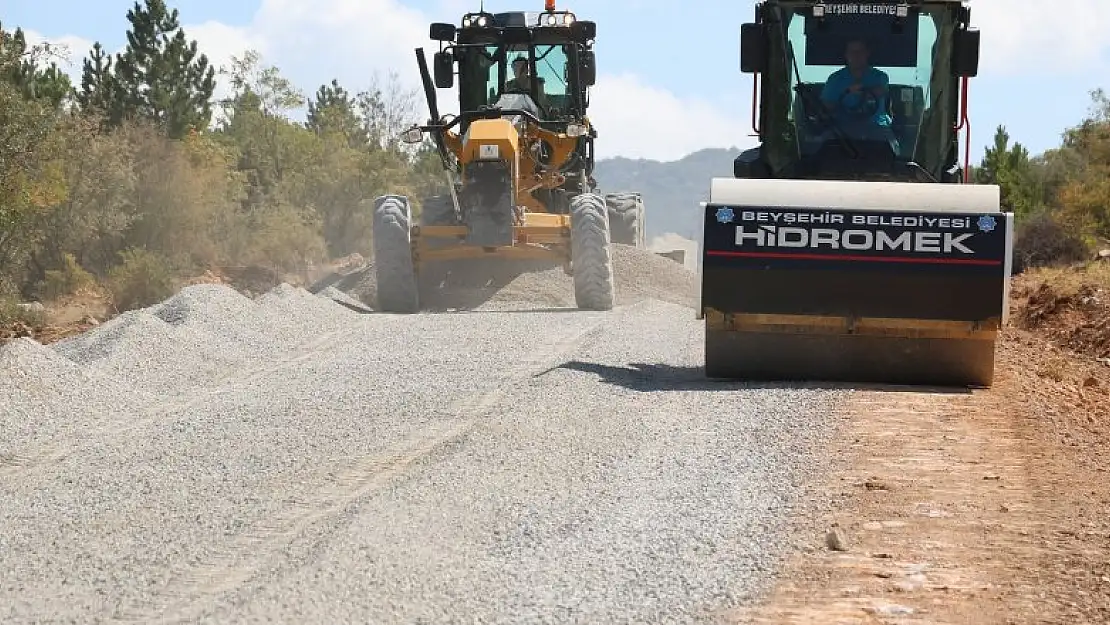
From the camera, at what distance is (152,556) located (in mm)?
6344

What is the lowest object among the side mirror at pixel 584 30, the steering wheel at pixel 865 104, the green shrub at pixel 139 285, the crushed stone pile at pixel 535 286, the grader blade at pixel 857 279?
the green shrub at pixel 139 285

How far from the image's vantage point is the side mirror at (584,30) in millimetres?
20516

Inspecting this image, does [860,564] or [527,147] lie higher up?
[527,147]

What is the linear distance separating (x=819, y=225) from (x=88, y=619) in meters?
6.81

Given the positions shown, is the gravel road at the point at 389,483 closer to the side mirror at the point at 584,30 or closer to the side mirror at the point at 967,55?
the side mirror at the point at 967,55

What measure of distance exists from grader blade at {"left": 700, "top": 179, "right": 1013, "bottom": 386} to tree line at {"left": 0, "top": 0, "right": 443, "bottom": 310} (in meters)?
16.0

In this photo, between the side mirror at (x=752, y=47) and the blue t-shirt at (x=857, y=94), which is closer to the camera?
the side mirror at (x=752, y=47)

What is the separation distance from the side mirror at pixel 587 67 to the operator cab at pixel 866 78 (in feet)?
26.9

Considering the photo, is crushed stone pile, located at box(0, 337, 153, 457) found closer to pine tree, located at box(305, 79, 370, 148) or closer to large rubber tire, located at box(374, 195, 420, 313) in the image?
large rubber tire, located at box(374, 195, 420, 313)

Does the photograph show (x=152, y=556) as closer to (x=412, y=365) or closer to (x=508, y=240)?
(x=412, y=365)

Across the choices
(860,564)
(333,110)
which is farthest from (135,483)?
(333,110)

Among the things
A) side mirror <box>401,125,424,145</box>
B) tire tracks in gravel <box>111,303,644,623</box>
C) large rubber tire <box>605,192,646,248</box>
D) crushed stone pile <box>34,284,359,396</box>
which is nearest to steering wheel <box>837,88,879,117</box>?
tire tracks in gravel <box>111,303,644,623</box>

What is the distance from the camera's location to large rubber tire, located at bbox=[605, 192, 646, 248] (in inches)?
934

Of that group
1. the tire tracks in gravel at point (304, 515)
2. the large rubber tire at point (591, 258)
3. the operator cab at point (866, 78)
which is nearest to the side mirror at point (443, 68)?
the large rubber tire at point (591, 258)
